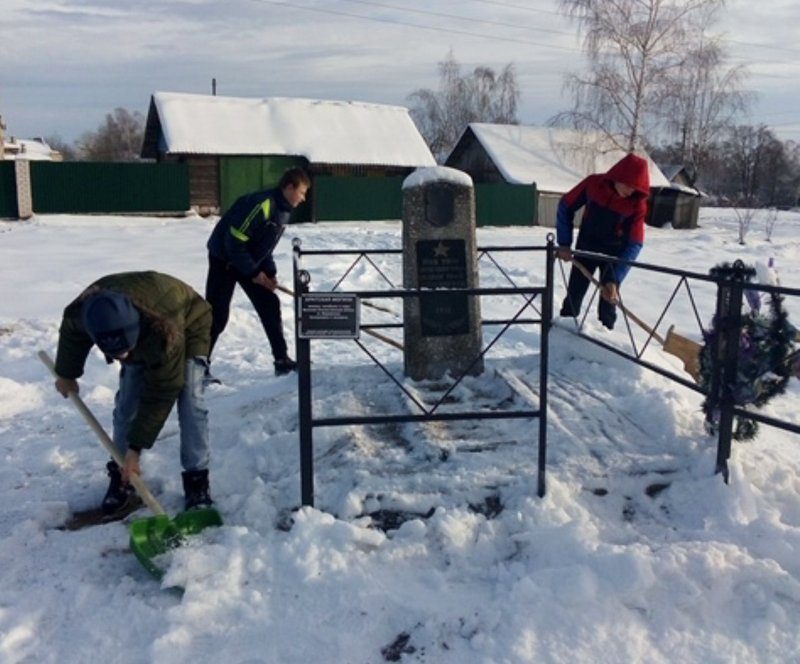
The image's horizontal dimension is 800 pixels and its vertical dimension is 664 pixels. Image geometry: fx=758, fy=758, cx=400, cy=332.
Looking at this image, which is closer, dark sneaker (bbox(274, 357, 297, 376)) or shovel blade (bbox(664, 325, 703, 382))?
dark sneaker (bbox(274, 357, 297, 376))

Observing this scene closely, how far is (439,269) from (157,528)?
2.51m

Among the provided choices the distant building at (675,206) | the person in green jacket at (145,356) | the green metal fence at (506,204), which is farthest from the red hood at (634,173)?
the distant building at (675,206)

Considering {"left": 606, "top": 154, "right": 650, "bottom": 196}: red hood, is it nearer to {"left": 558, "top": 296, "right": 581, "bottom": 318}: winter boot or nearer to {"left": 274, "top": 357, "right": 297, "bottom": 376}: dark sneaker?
{"left": 558, "top": 296, "right": 581, "bottom": 318}: winter boot

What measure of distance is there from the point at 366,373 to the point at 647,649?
2.82 m

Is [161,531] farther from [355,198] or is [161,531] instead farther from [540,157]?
[540,157]

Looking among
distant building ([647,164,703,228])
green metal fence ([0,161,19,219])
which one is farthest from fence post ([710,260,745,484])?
distant building ([647,164,703,228])

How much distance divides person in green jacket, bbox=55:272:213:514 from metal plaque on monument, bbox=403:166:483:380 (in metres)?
1.84

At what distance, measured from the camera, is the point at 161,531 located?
312cm

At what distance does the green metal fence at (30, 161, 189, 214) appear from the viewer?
19.1 metres

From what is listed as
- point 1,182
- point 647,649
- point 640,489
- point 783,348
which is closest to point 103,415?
point 640,489

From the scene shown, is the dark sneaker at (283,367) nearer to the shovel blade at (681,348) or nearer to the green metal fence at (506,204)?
the shovel blade at (681,348)

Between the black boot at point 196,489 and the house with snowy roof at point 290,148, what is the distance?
715 inches

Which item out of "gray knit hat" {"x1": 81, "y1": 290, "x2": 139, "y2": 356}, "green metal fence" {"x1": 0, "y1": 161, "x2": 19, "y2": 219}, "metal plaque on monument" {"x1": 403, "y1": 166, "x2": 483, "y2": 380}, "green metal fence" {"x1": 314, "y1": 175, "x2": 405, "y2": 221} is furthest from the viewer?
"green metal fence" {"x1": 314, "y1": 175, "x2": 405, "y2": 221}

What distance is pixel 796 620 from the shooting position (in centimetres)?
259
